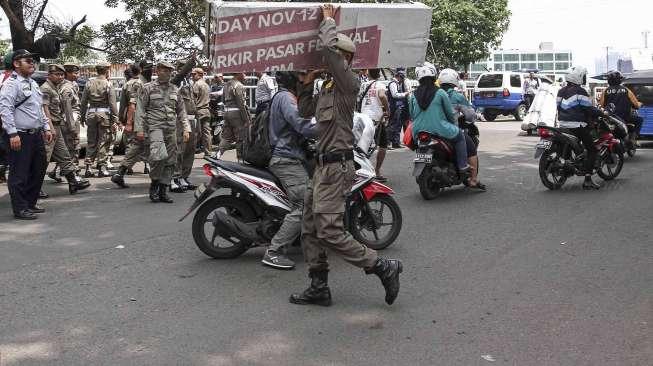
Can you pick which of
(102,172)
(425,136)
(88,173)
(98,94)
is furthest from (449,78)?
(88,173)

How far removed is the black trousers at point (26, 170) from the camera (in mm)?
8352

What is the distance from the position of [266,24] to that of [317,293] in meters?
1.84

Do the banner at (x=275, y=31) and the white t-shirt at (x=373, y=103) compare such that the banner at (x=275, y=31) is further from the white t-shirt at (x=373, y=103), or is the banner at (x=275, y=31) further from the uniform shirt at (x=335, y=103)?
the white t-shirt at (x=373, y=103)

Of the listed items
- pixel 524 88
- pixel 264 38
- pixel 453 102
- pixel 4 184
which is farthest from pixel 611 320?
pixel 524 88

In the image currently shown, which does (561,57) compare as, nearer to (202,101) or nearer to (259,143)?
(202,101)

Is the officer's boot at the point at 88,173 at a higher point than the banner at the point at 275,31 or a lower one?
lower

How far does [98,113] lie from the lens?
1173cm

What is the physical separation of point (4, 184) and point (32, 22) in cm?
1054

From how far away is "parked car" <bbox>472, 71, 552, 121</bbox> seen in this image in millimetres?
25469

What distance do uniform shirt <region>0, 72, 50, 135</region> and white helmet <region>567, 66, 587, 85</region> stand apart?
6596 mm

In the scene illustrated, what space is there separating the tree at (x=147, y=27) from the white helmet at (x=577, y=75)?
19.3 meters

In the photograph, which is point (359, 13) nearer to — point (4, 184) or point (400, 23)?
point (400, 23)

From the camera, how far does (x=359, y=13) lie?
17.5 feet

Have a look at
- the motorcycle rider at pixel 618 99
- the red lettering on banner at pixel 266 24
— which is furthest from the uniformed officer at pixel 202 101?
the red lettering on banner at pixel 266 24
